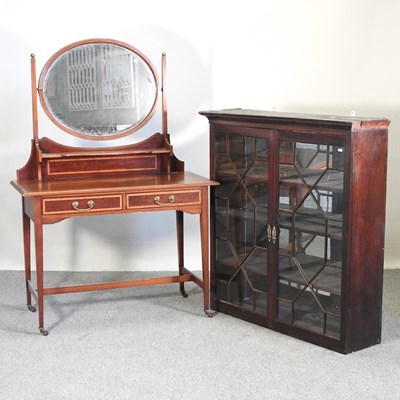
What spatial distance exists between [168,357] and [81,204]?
0.90 meters

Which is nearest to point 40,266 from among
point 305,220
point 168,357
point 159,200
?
point 159,200

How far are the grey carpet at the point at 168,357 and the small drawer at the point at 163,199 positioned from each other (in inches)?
24.7

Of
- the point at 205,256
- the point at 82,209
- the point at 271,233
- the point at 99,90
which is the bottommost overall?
the point at 205,256

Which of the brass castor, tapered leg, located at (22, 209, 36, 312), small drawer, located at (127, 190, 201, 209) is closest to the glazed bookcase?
small drawer, located at (127, 190, 201, 209)

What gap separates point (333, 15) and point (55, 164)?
207cm

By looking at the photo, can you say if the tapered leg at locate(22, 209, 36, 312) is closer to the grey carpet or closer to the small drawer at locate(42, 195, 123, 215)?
the grey carpet

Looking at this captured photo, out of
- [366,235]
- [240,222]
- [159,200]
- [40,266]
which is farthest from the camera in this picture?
[240,222]

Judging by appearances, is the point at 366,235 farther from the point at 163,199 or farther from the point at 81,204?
the point at 81,204

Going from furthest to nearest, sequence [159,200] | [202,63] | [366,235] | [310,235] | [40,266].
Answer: [202,63] → [159,200] → [40,266] → [310,235] → [366,235]

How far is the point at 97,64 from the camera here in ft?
14.6

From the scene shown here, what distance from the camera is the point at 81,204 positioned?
4027 mm

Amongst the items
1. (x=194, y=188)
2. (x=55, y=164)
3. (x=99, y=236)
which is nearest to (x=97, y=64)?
(x=55, y=164)

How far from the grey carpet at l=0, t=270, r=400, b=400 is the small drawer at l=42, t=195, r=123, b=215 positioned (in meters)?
0.63

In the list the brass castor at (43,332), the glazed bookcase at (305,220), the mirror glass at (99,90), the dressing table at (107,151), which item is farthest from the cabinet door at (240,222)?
the brass castor at (43,332)
